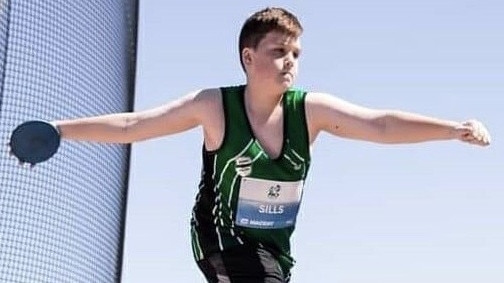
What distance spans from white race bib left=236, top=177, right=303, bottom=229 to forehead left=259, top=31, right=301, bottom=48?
21.6 inches

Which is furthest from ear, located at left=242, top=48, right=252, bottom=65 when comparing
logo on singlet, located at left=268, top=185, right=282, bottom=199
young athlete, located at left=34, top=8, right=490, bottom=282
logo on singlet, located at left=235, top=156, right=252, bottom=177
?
logo on singlet, located at left=268, top=185, right=282, bottom=199

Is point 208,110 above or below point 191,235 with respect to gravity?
above

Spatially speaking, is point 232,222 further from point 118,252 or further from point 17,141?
point 118,252

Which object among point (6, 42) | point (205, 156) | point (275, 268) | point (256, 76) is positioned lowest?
point (275, 268)

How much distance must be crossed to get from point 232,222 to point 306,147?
42 cm

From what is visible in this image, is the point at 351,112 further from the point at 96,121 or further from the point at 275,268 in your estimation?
the point at 96,121

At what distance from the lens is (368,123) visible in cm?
443

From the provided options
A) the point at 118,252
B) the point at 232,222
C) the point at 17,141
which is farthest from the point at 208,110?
the point at 118,252

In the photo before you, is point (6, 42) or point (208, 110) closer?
point (208, 110)

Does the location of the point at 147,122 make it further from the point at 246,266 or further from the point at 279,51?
the point at 246,266

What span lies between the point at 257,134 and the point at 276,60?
0.30 metres

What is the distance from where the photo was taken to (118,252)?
7906 mm

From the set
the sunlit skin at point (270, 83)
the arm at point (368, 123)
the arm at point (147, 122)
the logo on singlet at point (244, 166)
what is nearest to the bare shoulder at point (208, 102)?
the arm at point (147, 122)

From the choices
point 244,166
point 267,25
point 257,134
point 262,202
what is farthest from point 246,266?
point 267,25
